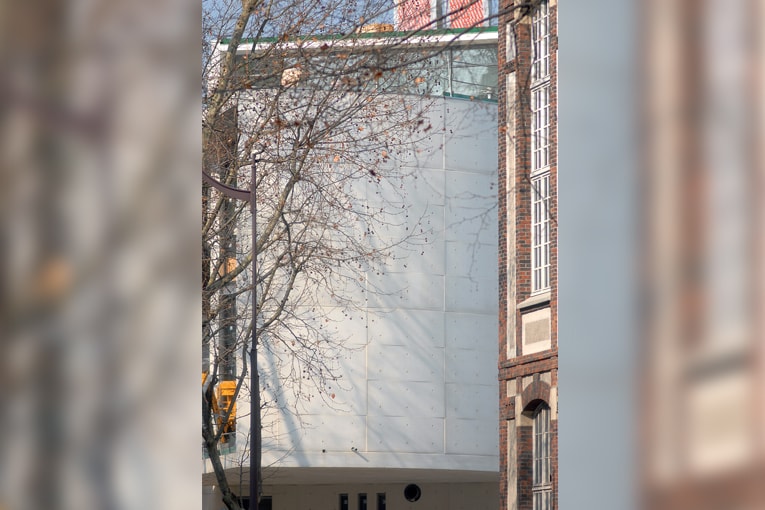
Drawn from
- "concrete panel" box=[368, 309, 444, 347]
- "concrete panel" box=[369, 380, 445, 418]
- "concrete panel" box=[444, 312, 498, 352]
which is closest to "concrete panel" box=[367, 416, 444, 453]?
"concrete panel" box=[369, 380, 445, 418]

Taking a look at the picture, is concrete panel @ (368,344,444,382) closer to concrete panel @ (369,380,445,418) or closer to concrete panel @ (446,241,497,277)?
concrete panel @ (369,380,445,418)

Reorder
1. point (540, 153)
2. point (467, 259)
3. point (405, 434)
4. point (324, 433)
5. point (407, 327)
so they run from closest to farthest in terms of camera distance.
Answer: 1. point (540, 153)
2. point (324, 433)
3. point (405, 434)
4. point (407, 327)
5. point (467, 259)

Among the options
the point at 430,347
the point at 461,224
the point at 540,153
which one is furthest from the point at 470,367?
the point at 540,153

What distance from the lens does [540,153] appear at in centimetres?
2586

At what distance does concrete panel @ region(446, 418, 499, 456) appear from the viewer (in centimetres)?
3928

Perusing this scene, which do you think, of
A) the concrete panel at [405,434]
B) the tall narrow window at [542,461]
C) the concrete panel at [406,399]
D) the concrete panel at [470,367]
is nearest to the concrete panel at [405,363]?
the concrete panel at [406,399]

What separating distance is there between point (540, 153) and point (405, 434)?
15129 mm

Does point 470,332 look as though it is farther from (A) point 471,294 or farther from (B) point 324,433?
(B) point 324,433

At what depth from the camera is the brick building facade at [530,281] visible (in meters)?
25.0

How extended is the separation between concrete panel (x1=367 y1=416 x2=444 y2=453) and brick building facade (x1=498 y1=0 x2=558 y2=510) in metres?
11.8

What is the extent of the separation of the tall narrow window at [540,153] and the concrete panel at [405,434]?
43.6ft

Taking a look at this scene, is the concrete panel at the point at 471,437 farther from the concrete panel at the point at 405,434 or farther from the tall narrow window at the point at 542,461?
the tall narrow window at the point at 542,461
